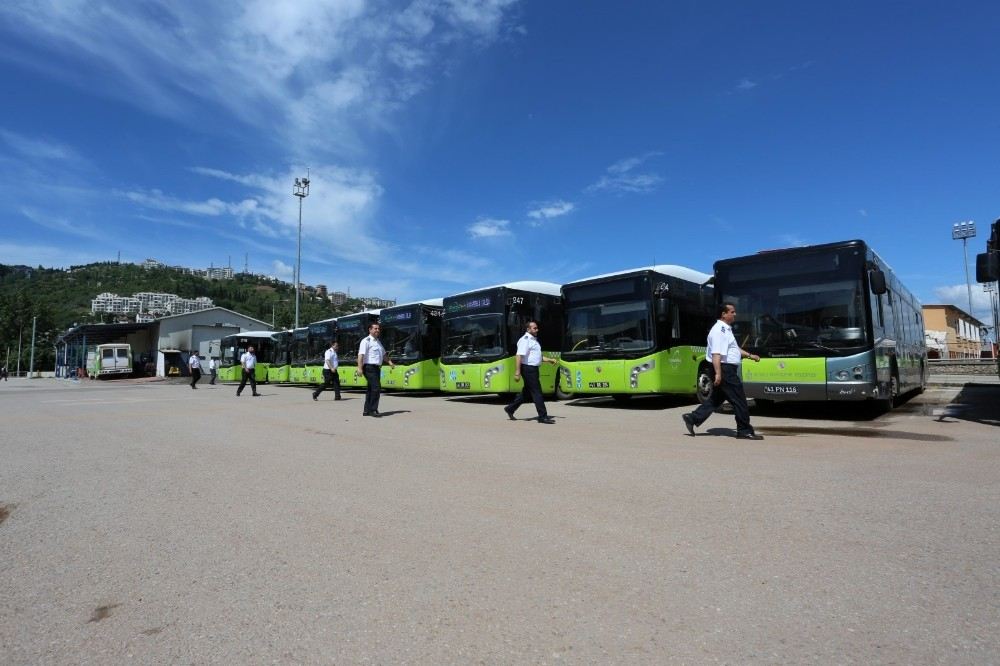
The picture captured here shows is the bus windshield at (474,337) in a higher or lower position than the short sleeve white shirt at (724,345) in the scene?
higher

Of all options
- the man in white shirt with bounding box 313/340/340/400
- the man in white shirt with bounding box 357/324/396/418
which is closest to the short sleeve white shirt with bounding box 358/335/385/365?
the man in white shirt with bounding box 357/324/396/418

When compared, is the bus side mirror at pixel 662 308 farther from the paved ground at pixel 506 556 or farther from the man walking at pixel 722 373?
the paved ground at pixel 506 556

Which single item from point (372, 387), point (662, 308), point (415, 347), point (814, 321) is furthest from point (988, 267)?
point (415, 347)

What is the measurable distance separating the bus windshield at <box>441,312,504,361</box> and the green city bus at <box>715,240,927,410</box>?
19.3 feet

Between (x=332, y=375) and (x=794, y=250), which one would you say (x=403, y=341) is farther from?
(x=794, y=250)

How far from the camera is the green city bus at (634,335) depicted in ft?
39.8

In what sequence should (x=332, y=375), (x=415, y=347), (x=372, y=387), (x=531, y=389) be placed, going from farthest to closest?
(x=415, y=347) < (x=332, y=375) < (x=372, y=387) < (x=531, y=389)

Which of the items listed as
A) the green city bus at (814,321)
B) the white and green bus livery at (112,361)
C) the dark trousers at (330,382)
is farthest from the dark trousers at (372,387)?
the white and green bus livery at (112,361)

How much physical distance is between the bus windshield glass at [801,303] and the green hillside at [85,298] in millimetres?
69729

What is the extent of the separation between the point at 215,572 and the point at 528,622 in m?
1.74

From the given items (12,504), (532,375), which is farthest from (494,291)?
(12,504)

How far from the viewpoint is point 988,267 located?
812 centimetres

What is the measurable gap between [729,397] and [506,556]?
5328 millimetres

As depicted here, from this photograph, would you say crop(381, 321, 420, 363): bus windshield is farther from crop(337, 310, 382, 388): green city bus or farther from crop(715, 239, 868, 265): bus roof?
crop(715, 239, 868, 265): bus roof
